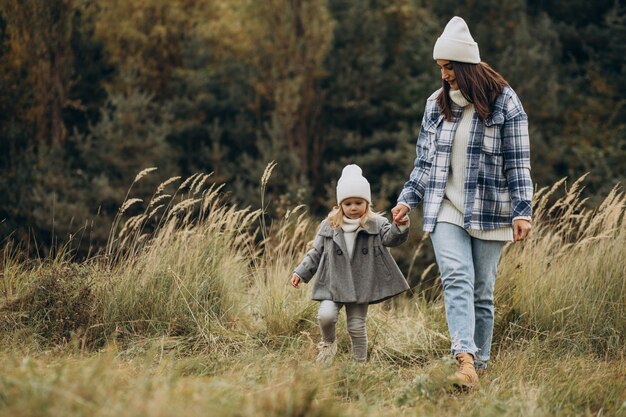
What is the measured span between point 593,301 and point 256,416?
3354mm

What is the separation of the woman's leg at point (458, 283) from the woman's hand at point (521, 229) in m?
0.28

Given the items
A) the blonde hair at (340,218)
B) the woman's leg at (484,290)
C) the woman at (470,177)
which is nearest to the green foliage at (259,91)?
the blonde hair at (340,218)

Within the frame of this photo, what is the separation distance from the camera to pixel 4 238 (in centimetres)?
632

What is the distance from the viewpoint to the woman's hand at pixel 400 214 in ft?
14.9

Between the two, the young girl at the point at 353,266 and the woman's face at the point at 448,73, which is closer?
the woman's face at the point at 448,73

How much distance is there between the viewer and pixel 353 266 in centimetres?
475

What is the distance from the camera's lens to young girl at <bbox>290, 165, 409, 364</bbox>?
15.3 feet

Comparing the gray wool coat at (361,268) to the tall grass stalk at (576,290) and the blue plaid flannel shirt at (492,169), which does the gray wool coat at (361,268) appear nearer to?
the blue plaid flannel shirt at (492,169)

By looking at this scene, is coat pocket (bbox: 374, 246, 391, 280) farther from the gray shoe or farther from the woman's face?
the woman's face

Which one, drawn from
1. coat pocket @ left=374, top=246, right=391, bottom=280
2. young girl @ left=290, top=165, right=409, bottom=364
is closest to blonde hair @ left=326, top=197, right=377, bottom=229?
young girl @ left=290, top=165, right=409, bottom=364

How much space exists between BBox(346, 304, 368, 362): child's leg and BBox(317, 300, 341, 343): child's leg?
101mm

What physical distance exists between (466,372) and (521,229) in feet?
2.63

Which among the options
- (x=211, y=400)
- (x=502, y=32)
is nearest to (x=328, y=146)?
(x=502, y=32)

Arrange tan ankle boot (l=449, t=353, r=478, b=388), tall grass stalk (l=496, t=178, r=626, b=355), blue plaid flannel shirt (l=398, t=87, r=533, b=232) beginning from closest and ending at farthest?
tan ankle boot (l=449, t=353, r=478, b=388) → blue plaid flannel shirt (l=398, t=87, r=533, b=232) → tall grass stalk (l=496, t=178, r=626, b=355)
